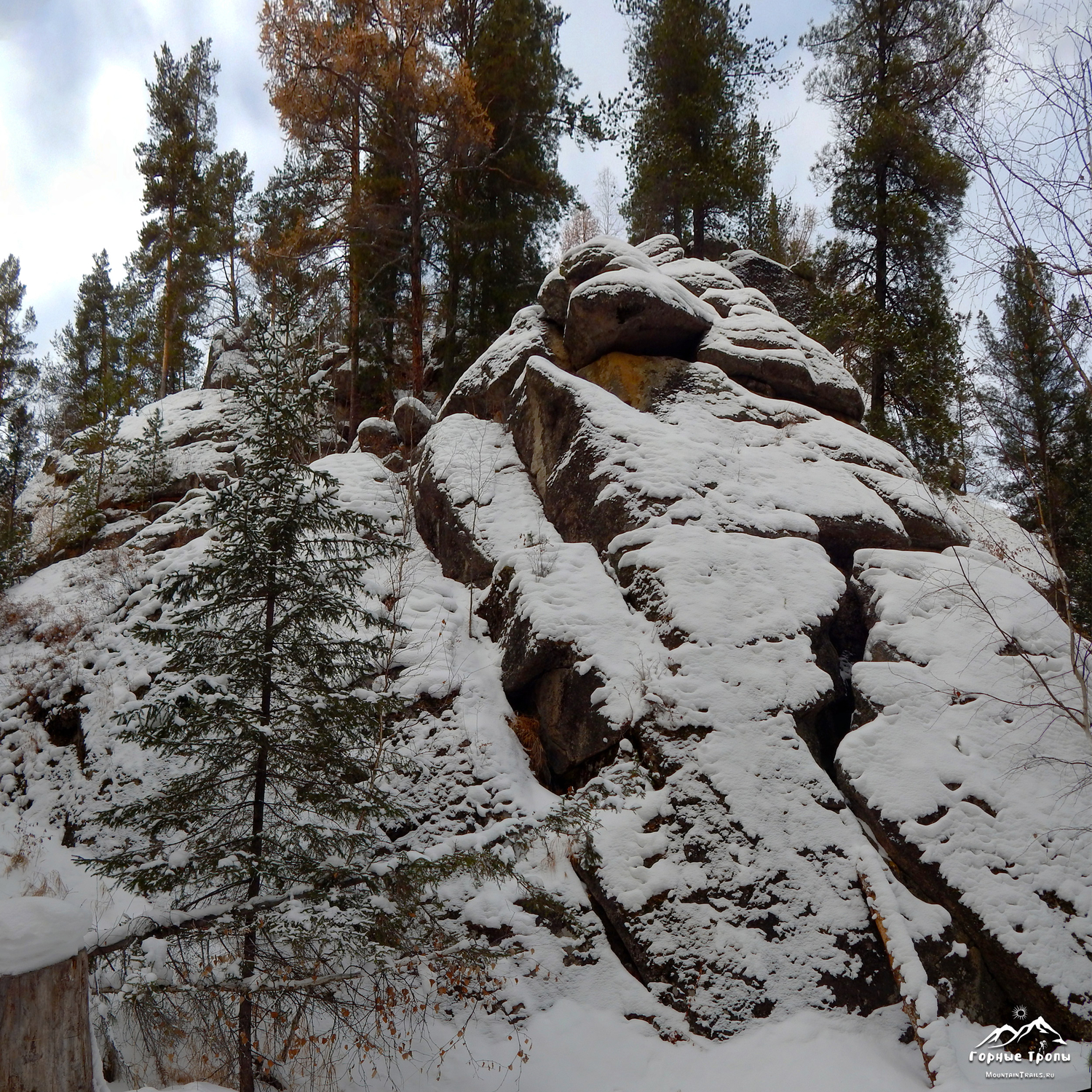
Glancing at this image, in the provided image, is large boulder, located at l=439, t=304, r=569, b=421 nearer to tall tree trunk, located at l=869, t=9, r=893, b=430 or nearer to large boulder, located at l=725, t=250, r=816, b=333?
tall tree trunk, located at l=869, t=9, r=893, b=430

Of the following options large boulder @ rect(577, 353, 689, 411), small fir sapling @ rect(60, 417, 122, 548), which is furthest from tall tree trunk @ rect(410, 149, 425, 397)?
small fir sapling @ rect(60, 417, 122, 548)

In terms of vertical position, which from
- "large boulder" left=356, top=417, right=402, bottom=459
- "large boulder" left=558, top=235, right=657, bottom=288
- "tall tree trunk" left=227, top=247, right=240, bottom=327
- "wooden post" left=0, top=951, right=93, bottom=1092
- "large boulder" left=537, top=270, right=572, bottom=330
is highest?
"tall tree trunk" left=227, top=247, right=240, bottom=327

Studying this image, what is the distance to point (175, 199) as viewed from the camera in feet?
87.2

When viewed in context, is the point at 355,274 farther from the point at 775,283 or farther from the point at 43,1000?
the point at 43,1000

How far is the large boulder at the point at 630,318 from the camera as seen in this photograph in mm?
11797

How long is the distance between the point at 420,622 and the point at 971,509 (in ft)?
39.6

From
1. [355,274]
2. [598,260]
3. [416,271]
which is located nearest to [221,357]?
[355,274]

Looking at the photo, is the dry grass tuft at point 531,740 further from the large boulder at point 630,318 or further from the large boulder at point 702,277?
the large boulder at point 702,277

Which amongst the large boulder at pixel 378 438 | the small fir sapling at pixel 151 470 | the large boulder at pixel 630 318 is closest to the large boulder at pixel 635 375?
the large boulder at pixel 630 318

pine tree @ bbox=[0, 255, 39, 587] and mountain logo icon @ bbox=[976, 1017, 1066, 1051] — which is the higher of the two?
pine tree @ bbox=[0, 255, 39, 587]

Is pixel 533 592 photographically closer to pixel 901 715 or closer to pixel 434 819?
pixel 434 819

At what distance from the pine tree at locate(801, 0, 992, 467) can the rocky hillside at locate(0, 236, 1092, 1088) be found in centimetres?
169

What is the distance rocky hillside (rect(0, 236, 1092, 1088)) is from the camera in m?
5.78

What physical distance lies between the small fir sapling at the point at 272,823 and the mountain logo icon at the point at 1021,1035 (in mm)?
3709
